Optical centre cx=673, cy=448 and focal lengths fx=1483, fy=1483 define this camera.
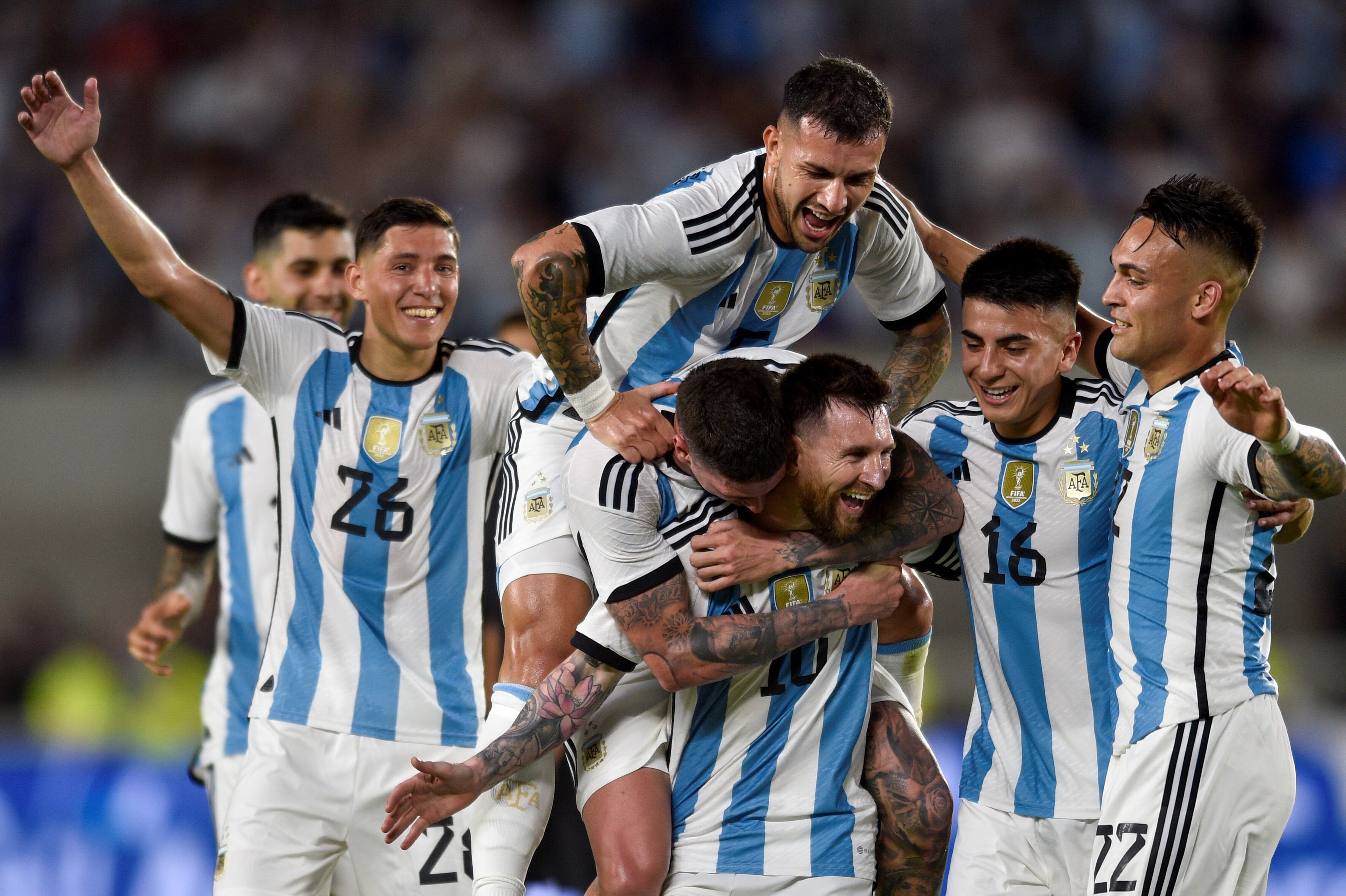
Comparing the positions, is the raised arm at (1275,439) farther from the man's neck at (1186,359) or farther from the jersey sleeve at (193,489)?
the jersey sleeve at (193,489)

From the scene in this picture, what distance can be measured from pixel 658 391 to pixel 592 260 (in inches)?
17.0

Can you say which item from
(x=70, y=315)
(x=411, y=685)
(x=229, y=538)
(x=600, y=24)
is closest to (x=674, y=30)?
(x=600, y=24)

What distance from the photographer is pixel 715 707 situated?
4211 mm

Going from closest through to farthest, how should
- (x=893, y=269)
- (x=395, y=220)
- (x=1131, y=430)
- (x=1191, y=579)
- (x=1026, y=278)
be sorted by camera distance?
(x=1191, y=579) → (x=1131, y=430) → (x=1026, y=278) → (x=395, y=220) → (x=893, y=269)

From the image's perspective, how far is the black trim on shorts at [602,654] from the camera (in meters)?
4.03

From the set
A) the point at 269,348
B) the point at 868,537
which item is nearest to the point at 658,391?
the point at 868,537

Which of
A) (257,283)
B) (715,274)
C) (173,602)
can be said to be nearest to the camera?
(715,274)

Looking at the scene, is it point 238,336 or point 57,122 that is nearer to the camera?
point 57,122

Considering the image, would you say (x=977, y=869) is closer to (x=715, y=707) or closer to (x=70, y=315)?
(x=715, y=707)

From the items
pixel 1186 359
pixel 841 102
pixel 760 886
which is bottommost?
pixel 760 886

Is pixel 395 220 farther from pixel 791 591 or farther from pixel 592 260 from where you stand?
pixel 791 591

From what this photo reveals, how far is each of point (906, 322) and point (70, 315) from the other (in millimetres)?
7242

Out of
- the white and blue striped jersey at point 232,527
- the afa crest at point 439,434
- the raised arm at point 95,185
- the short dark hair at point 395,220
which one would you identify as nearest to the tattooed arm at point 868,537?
the afa crest at point 439,434

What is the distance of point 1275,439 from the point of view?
346 cm
